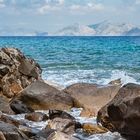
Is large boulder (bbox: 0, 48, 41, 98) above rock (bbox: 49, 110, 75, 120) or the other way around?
above

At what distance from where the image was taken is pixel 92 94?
1842 centimetres

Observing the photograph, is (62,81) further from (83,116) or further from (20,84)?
(83,116)

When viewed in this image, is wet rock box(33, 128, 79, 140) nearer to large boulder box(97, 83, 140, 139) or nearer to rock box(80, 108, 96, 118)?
large boulder box(97, 83, 140, 139)

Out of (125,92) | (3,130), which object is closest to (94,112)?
(125,92)

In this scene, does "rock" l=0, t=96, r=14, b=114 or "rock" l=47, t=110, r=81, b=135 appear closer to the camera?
"rock" l=47, t=110, r=81, b=135

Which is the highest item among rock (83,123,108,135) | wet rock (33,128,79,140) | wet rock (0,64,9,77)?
wet rock (0,64,9,77)

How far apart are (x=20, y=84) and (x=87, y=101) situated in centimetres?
475

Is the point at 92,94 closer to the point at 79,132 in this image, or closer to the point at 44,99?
A: the point at 44,99

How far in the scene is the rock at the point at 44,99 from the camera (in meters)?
17.5

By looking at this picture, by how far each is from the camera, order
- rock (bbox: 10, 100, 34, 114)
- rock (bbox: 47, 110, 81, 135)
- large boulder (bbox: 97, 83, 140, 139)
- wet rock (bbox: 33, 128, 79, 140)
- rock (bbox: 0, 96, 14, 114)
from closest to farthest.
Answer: wet rock (bbox: 33, 128, 79, 140) → large boulder (bbox: 97, 83, 140, 139) → rock (bbox: 47, 110, 81, 135) → rock (bbox: 0, 96, 14, 114) → rock (bbox: 10, 100, 34, 114)

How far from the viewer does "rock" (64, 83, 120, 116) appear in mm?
17531

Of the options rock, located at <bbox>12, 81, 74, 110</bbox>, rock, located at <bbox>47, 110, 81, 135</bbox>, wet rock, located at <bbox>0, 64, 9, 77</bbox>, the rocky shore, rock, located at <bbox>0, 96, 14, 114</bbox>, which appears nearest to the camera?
the rocky shore

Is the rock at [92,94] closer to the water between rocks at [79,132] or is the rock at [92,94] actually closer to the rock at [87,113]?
the rock at [87,113]

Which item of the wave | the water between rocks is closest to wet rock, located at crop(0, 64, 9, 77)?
the wave
